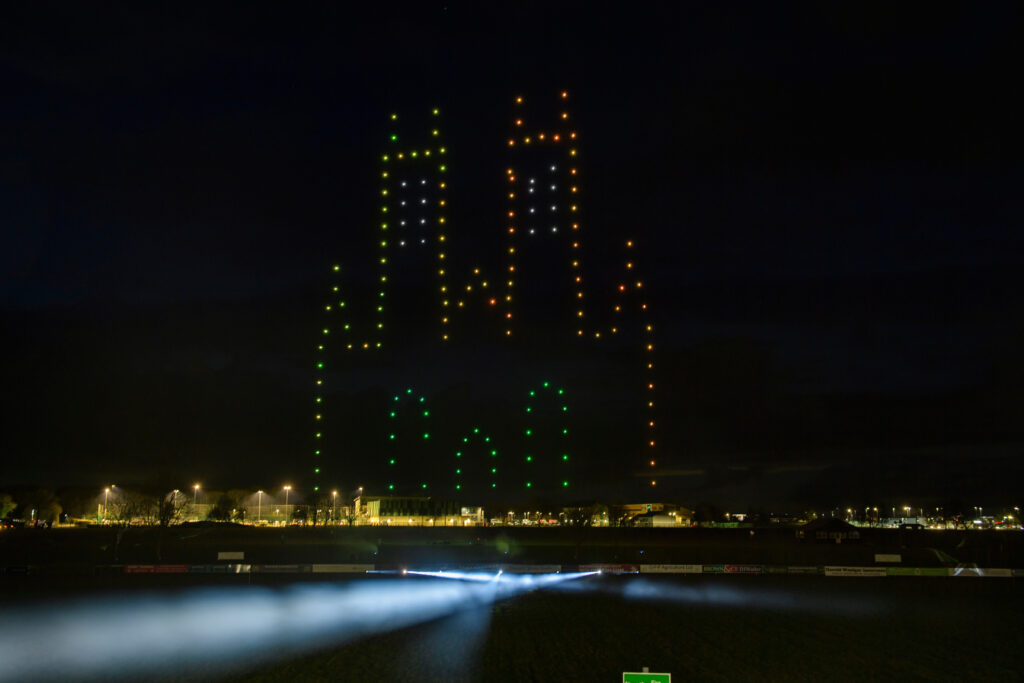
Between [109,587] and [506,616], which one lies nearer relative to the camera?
[506,616]

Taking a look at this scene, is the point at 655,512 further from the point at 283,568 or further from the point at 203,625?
the point at 203,625

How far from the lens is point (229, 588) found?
2689cm

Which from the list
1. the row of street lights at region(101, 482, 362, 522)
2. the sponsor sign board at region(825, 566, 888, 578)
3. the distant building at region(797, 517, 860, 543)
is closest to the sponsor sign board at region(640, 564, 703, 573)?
the sponsor sign board at region(825, 566, 888, 578)

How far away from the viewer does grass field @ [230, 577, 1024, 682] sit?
1351 centimetres

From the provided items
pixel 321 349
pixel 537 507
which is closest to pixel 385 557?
pixel 321 349

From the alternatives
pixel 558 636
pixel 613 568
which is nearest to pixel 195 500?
pixel 613 568

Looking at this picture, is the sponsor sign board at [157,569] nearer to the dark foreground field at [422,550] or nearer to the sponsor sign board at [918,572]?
the dark foreground field at [422,550]

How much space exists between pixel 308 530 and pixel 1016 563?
45512 mm

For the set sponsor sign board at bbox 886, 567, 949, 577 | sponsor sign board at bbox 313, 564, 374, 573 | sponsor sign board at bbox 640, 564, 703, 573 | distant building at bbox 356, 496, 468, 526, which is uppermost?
distant building at bbox 356, 496, 468, 526

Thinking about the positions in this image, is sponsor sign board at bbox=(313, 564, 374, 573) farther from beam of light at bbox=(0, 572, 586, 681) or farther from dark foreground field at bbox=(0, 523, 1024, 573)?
beam of light at bbox=(0, 572, 586, 681)

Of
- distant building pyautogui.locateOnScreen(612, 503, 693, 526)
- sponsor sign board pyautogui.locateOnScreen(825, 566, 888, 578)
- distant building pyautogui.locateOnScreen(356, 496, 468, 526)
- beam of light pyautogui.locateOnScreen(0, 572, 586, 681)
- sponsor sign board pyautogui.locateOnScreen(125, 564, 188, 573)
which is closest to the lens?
beam of light pyautogui.locateOnScreen(0, 572, 586, 681)

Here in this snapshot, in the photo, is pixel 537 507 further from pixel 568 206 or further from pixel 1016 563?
pixel 568 206

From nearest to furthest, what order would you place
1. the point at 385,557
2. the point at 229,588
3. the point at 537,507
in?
the point at 229,588
the point at 385,557
the point at 537,507

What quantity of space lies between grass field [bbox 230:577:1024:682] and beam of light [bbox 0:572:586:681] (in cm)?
112
